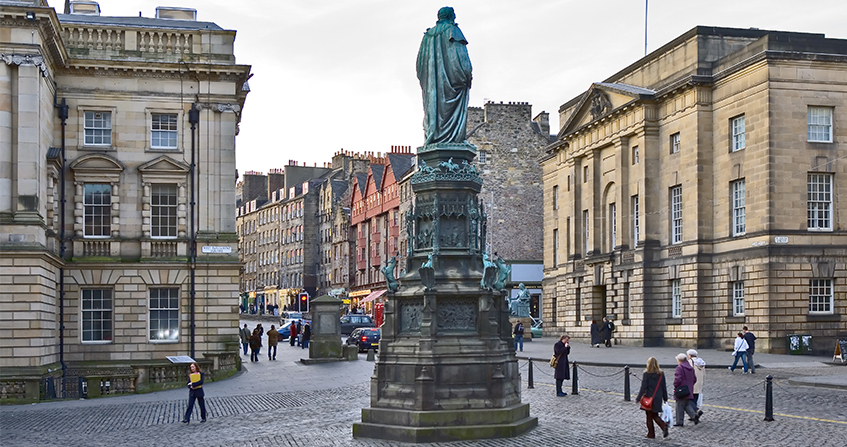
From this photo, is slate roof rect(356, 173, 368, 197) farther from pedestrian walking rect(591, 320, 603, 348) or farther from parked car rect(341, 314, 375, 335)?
pedestrian walking rect(591, 320, 603, 348)

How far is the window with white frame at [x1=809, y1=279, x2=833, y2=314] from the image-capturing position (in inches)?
1679

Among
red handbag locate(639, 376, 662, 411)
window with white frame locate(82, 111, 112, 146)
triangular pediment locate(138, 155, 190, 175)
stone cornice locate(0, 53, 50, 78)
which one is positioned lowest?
red handbag locate(639, 376, 662, 411)

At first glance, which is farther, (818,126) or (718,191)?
(718,191)

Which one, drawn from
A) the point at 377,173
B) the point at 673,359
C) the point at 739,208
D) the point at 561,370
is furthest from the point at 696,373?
the point at 377,173

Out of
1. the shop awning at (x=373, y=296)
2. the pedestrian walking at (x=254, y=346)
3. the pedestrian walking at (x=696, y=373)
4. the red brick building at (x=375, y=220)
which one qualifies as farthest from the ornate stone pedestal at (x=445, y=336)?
the shop awning at (x=373, y=296)

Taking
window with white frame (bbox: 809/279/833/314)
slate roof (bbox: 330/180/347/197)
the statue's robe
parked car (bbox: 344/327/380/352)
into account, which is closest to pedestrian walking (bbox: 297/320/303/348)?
parked car (bbox: 344/327/380/352)

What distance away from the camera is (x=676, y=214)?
5081 cm

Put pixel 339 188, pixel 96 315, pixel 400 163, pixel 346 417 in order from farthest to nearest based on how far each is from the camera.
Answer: pixel 339 188, pixel 400 163, pixel 96 315, pixel 346 417

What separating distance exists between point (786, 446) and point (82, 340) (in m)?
26.1

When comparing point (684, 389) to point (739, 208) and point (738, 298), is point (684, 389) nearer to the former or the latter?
point (738, 298)

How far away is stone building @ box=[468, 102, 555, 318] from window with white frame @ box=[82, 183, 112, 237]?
147 ft

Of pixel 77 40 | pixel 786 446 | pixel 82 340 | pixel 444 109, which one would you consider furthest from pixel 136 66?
pixel 786 446

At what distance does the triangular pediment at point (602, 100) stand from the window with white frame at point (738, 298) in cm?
1114

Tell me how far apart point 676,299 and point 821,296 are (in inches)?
353
